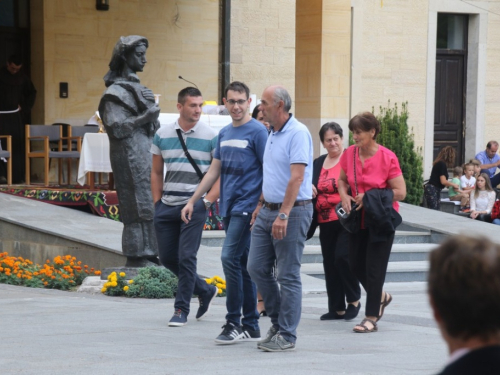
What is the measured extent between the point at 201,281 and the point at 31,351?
5.76 ft

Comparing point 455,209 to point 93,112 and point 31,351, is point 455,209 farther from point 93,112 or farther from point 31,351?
point 31,351

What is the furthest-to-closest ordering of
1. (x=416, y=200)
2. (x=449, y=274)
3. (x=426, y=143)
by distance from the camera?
1. (x=426, y=143)
2. (x=416, y=200)
3. (x=449, y=274)

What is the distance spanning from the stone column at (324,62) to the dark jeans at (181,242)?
10223mm

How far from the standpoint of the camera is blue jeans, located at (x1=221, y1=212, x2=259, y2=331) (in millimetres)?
6625

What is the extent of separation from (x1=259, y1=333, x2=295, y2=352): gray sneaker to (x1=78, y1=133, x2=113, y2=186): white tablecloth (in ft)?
26.0

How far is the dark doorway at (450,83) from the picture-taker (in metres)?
21.8

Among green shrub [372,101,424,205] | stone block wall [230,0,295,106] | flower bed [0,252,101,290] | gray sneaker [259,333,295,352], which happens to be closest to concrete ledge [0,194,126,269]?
flower bed [0,252,101,290]

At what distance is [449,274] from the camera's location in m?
1.89

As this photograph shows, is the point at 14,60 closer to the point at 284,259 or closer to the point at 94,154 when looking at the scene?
the point at 94,154

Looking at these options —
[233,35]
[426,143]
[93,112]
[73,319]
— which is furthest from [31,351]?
[426,143]

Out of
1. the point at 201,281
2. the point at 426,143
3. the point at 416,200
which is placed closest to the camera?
the point at 201,281

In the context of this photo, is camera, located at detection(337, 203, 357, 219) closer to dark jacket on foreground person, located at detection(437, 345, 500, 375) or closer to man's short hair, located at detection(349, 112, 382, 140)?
man's short hair, located at detection(349, 112, 382, 140)

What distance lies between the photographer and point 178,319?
24.1ft

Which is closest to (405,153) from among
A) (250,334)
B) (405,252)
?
(405,252)
